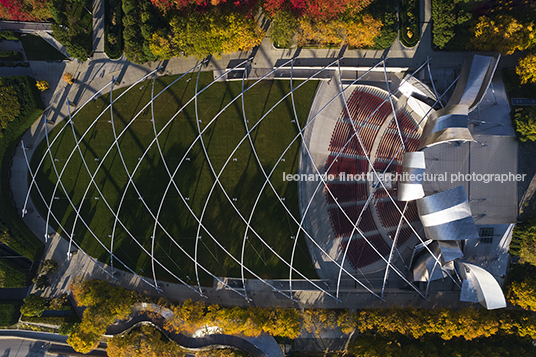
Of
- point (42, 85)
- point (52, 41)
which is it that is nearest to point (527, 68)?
point (52, 41)

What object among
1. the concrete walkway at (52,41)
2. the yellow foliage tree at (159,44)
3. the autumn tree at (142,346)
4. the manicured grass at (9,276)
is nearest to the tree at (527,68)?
the yellow foliage tree at (159,44)

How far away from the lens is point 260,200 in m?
38.9

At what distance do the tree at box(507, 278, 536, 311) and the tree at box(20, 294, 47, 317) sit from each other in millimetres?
62660

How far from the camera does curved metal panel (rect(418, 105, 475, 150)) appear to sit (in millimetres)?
32375

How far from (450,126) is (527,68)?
14.8 m

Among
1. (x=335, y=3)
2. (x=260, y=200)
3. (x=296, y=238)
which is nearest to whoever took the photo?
(x=335, y=3)

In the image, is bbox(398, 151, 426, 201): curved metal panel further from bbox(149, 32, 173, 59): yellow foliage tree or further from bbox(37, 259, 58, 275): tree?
bbox(37, 259, 58, 275): tree

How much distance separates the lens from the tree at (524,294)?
3538cm

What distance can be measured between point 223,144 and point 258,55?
1357cm

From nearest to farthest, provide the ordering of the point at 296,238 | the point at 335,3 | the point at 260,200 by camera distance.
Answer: the point at 335,3
the point at 296,238
the point at 260,200

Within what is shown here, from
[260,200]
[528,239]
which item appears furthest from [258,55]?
[528,239]

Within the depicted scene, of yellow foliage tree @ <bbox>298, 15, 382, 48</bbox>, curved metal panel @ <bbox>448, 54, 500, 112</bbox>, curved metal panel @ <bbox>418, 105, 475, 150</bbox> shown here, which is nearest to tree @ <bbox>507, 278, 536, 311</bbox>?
curved metal panel @ <bbox>418, 105, 475, 150</bbox>

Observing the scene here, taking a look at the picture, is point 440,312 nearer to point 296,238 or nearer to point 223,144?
point 296,238

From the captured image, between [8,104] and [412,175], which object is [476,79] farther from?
[8,104]
